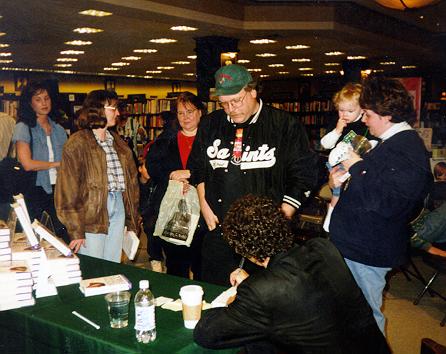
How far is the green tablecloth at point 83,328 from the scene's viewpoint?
1.75m

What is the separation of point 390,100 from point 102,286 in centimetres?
152

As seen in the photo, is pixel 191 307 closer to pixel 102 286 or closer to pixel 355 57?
pixel 102 286

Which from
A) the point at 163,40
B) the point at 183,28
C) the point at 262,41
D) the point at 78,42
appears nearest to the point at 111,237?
the point at 183,28

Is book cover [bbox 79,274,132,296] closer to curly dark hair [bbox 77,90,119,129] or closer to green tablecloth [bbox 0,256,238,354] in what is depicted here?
green tablecloth [bbox 0,256,238,354]

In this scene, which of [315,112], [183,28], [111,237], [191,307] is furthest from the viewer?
[315,112]

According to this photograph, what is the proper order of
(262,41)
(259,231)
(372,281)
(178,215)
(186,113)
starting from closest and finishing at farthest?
(259,231) < (372,281) < (178,215) < (186,113) < (262,41)

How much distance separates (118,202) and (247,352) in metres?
1.64

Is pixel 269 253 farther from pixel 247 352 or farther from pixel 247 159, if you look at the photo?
pixel 247 159

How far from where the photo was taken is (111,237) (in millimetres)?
3168

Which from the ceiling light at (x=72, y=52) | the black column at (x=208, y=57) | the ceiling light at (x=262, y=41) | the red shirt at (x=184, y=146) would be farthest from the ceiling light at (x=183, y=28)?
the red shirt at (x=184, y=146)

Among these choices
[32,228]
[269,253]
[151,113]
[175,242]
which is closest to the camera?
[269,253]

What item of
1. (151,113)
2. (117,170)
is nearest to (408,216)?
(117,170)

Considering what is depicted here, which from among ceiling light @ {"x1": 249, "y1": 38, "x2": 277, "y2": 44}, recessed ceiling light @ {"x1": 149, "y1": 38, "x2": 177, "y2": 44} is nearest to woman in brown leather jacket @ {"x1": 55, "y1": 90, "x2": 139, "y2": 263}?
recessed ceiling light @ {"x1": 149, "y1": 38, "x2": 177, "y2": 44}

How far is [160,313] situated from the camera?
77.7 inches
